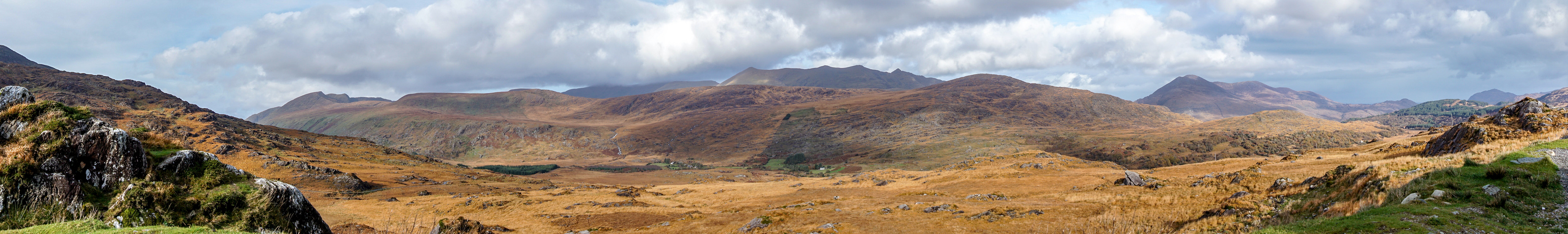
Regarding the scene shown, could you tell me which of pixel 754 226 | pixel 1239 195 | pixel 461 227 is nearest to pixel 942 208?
pixel 754 226

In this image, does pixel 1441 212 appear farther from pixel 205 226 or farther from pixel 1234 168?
pixel 1234 168

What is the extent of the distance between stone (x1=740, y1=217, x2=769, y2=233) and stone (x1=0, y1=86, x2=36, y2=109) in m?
23.7

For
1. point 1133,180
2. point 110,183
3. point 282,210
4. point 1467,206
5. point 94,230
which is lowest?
point 1133,180

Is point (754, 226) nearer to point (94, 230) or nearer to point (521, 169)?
point (94, 230)

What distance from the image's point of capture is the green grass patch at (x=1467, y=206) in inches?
553

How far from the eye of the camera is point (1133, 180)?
1790 inches

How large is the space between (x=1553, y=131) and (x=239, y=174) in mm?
50789

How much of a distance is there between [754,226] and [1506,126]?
4015 cm

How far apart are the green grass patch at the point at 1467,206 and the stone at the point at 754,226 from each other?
808 inches

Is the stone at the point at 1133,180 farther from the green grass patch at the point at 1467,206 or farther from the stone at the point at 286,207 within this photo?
the stone at the point at 286,207

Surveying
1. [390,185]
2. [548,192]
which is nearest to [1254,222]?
[548,192]

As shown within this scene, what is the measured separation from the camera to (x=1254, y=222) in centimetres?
1992

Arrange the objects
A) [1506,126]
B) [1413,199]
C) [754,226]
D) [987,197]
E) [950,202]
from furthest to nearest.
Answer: [987,197] → [950,202] → [1506,126] → [754,226] → [1413,199]

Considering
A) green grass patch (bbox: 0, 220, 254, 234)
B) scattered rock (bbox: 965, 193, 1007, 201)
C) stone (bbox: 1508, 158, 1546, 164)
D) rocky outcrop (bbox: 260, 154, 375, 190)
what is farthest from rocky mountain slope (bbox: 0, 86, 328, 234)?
rocky outcrop (bbox: 260, 154, 375, 190)
